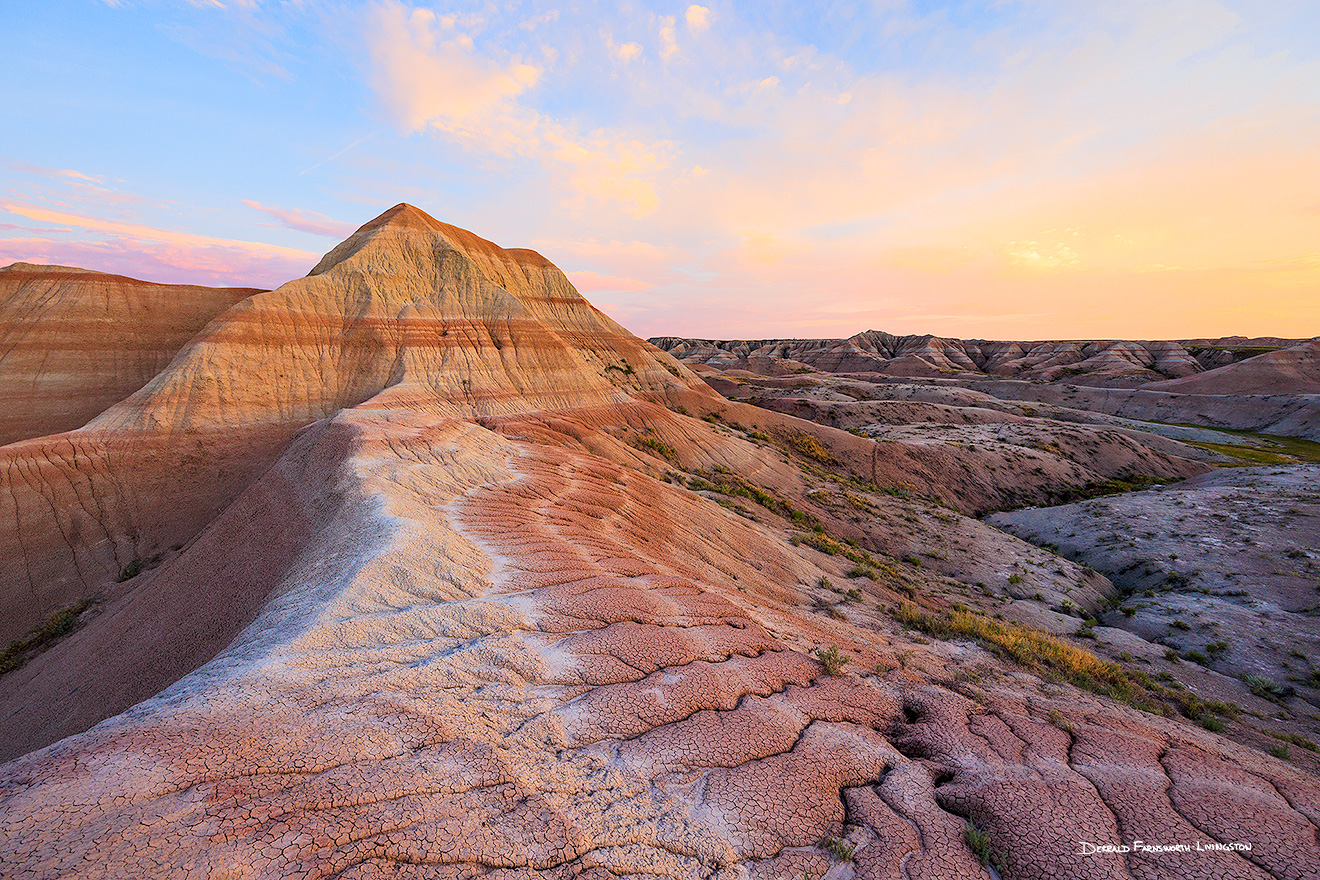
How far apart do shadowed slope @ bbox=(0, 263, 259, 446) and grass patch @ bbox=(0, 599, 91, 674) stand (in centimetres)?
1440

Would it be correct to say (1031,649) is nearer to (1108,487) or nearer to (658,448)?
(658,448)

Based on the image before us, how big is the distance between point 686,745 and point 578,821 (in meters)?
1.51

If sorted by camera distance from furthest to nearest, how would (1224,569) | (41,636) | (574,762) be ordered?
(1224,569), (41,636), (574,762)

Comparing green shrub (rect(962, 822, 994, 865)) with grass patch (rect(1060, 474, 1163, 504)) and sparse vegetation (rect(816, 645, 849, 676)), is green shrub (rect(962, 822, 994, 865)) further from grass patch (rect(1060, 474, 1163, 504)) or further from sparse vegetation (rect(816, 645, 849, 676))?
grass patch (rect(1060, 474, 1163, 504))

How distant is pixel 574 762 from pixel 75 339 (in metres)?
38.4

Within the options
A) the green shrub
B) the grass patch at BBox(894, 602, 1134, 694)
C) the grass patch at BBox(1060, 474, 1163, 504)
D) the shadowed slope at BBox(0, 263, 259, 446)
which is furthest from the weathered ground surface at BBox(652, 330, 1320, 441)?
the shadowed slope at BBox(0, 263, 259, 446)

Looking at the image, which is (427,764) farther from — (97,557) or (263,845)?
(97,557)

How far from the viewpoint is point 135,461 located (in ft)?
69.8

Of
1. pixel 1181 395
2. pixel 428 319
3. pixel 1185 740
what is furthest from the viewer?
pixel 1181 395

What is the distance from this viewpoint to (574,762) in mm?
4973

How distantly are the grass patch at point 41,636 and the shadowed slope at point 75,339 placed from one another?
1440 centimetres

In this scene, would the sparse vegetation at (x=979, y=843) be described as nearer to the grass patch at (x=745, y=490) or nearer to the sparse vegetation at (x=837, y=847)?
the sparse vegetation at (x=837, y=847)

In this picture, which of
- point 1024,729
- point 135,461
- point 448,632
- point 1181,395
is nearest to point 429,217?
point 135,461

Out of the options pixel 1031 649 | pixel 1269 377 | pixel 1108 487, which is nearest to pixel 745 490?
pixel 1031 649
